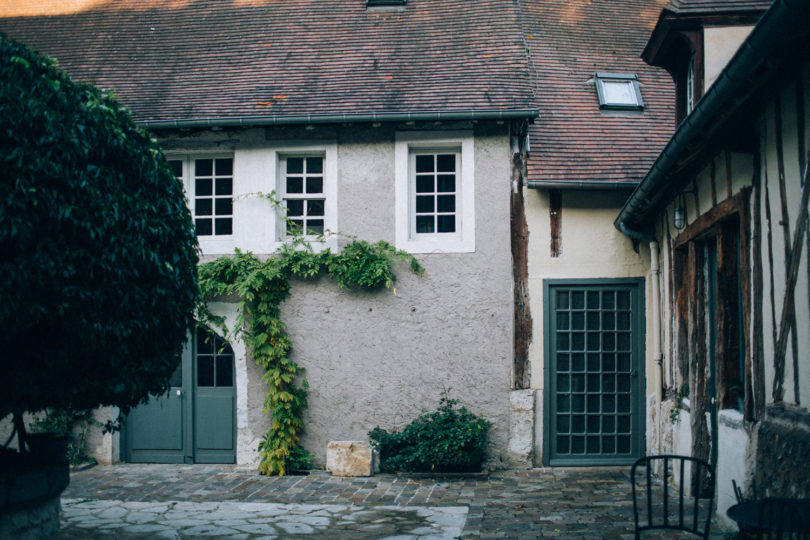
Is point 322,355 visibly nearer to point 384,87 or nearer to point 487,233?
point 487,233

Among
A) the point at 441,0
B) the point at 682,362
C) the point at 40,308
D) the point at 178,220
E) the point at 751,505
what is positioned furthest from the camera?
the point at 441,0

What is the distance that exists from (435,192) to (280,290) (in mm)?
2371

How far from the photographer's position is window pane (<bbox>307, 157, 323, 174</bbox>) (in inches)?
403

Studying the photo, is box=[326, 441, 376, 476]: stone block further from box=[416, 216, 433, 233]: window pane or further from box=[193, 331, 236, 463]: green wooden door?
box=[416, 216, 433, 233]: window pane

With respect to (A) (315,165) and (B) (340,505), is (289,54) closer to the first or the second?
(A) (315,165)

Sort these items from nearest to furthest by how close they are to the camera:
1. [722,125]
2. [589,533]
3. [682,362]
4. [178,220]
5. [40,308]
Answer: [40,308], [722,125], [178,220], [589,533], [682,362]

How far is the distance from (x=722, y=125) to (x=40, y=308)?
460 centimetres

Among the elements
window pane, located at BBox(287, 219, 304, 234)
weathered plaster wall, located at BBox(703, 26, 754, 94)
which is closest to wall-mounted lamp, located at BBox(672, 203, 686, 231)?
weathered plaster wall, located at BBox(703, 26, 754, 94)

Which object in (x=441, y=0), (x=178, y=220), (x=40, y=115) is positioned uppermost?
(x=441, y=0)

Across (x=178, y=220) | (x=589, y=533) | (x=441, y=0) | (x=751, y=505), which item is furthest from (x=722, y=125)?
(x=441, y=0)

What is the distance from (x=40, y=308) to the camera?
458cm

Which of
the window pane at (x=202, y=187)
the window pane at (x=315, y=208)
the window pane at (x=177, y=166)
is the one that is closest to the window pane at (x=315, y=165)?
the window pane at (x=315, y=208)

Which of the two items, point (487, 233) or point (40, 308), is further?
point (487, 233)

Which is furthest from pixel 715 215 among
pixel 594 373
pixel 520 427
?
pixel 520 427
